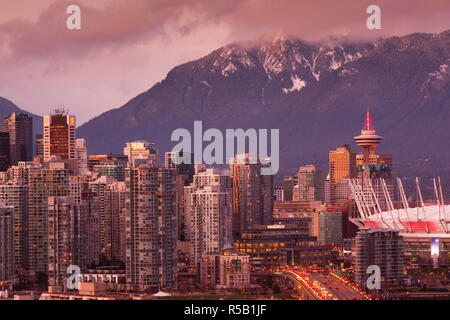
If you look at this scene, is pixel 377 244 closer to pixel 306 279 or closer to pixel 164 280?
pixel 306 279

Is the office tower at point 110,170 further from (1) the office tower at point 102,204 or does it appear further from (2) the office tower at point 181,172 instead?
(1) the office tower at point 102,204

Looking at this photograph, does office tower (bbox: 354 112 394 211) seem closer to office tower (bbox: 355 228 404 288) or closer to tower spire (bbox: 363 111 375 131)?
tower spire (bbox: 363 111 375 131)

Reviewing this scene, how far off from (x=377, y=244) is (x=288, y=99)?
36.3m

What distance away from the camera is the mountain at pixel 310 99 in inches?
2136

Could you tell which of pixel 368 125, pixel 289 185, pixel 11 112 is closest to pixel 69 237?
pixel 11 112

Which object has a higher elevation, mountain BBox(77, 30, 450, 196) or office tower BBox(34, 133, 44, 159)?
mountain BBox(77, 30, 450, 196)

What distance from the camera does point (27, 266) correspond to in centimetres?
3095

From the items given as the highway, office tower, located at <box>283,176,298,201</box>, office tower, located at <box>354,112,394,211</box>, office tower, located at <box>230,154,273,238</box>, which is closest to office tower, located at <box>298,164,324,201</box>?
office tower, located at <box>283,176,298,201</box>

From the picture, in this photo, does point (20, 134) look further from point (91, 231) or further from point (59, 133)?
point (91, 231)

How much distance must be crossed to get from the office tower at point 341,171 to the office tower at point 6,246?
23513 millimetres

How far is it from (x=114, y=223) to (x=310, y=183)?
22685 mm

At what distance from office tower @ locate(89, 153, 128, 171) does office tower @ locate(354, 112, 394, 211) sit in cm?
1244

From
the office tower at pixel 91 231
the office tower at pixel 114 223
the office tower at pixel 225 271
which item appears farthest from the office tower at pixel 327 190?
the office tower at pixel 225 271

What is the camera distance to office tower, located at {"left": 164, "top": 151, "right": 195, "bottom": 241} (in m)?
35.0
